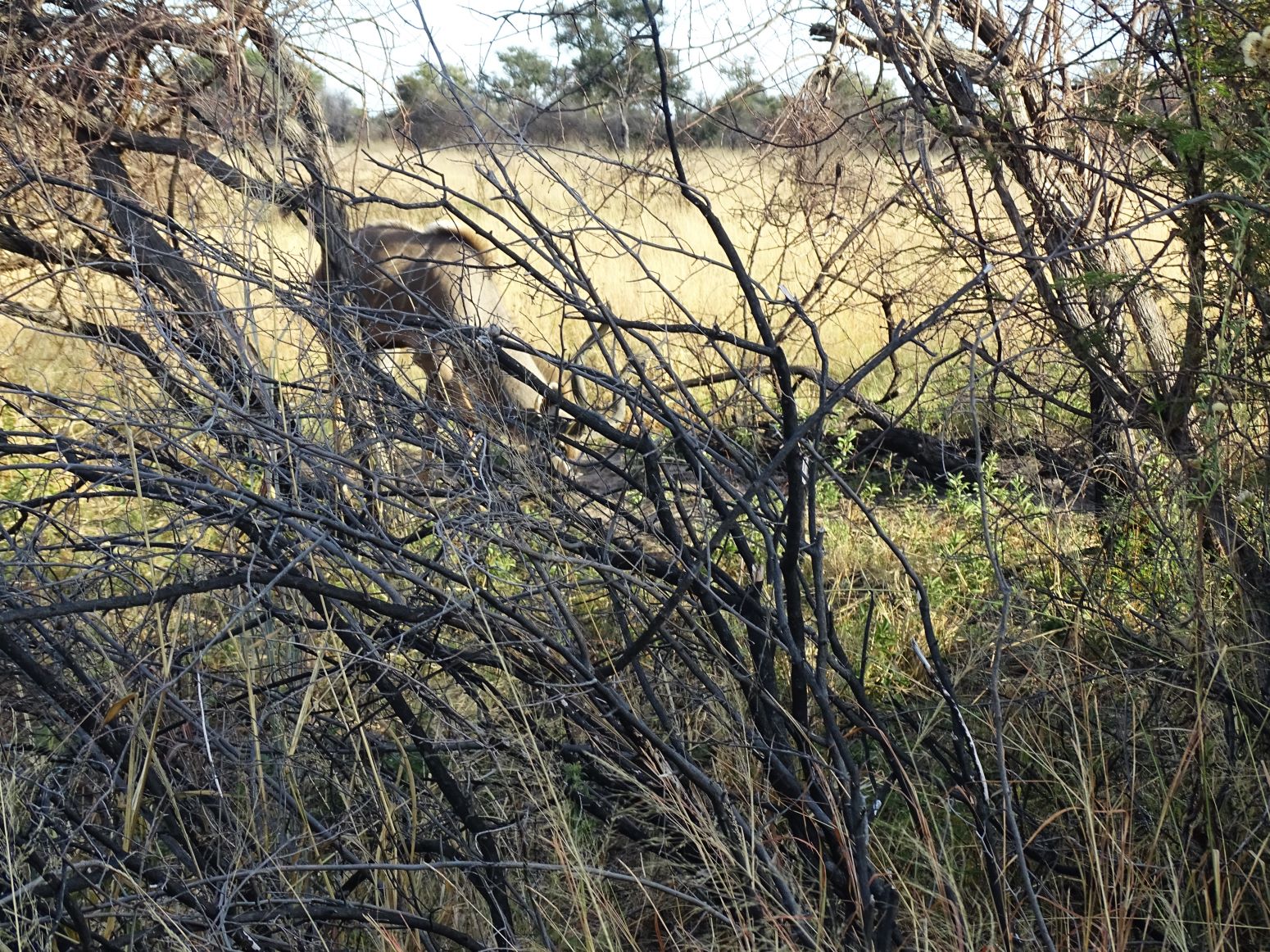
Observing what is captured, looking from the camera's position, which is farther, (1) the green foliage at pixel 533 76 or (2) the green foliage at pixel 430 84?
(1) the green foliage at pixel 533 76

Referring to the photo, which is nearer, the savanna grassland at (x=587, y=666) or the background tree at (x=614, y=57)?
the savanna grassland at (x=587, y=666)

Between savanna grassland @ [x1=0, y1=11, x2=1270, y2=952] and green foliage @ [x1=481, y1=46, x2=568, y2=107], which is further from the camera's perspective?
green foliage @ [x1=481, y1=46, x2=568, y2=107]

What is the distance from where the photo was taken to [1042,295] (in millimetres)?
3670

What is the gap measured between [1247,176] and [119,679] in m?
2.75

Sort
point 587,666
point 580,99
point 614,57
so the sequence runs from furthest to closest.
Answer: point 580,99, point 614,57, point 587,666

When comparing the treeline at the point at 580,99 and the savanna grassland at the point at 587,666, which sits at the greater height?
the treeline at the point at 580,99

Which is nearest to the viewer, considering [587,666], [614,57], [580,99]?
[587,666]

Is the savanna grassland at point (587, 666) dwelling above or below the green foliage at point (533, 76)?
below

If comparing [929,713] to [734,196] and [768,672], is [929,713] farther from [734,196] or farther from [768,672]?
[734,196]

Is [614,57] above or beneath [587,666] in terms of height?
above

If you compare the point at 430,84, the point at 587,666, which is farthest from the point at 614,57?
the point at 587,666

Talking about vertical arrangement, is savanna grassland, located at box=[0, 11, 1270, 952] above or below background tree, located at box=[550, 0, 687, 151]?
below

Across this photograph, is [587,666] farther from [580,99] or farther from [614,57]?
[580,99]

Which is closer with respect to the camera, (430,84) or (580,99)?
(430,84)
